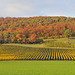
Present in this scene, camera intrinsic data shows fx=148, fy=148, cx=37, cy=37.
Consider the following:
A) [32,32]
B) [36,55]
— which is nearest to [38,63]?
[36,55]

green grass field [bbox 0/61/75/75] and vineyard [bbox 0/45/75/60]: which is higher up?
green grass field [bbox 0/61/75/75]

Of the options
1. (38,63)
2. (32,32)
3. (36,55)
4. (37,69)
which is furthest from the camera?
(32,32)

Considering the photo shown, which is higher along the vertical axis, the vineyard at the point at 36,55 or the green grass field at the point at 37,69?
the green grass field at the point at 37,69

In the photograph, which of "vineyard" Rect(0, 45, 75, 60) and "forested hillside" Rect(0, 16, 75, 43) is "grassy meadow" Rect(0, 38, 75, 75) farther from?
"forested hillside" Rect(0, 16, 75, 43)

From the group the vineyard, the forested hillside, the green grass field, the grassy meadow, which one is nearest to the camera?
the green grass field

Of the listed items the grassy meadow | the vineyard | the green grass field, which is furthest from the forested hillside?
the green grass field

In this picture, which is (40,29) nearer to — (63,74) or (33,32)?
(33,32)

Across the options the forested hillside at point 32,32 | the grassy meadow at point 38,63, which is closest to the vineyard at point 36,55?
the grassy meadow at point 38,63

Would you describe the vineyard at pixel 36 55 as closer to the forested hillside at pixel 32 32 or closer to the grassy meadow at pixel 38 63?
the grassy meadow at pixel 38 63

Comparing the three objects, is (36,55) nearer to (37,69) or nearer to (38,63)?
(38,63)

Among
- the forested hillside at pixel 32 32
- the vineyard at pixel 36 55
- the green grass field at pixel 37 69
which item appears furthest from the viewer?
the forested hillside at pixel 32 32

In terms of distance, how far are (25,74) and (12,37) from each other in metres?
70.9

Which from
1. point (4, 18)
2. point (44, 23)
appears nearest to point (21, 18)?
point (4, 18)

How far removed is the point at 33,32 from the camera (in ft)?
333
